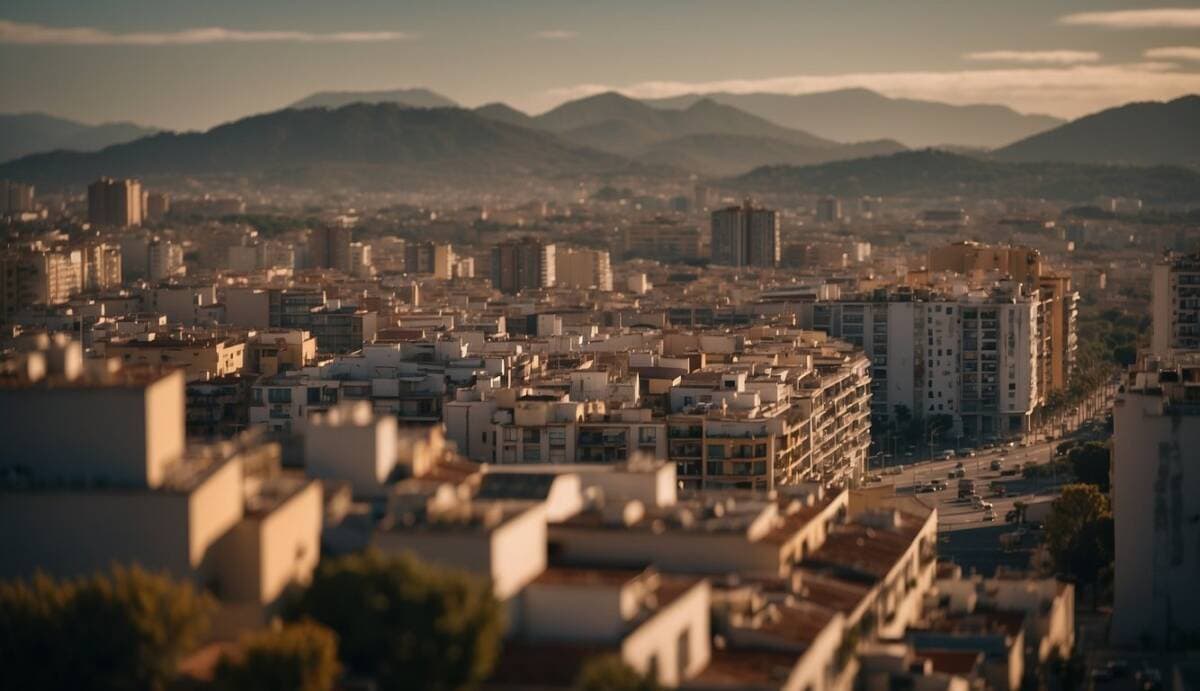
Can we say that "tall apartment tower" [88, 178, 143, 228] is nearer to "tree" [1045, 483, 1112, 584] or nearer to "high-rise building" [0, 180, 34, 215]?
"high-rise building" [0, 180, 34, 215]

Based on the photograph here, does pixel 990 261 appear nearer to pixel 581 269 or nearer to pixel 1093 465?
pixel 581 269

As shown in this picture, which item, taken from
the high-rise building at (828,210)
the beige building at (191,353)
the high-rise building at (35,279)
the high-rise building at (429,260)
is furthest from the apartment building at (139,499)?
the high-rise building at (828,210)

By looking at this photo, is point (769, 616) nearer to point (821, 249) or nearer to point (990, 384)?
point (990, 384)

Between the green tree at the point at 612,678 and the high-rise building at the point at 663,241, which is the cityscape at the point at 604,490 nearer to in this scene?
the green tree at the point at 612,678

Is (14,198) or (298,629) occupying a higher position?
(14,198)

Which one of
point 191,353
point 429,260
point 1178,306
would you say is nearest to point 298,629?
point 191,353

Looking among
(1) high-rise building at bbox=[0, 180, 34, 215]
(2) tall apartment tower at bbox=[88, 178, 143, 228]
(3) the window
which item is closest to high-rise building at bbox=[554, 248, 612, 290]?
(2) tall apartment tower at bbox=[88, 178, 143, 228]

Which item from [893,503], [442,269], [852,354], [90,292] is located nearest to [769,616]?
[893,503]
